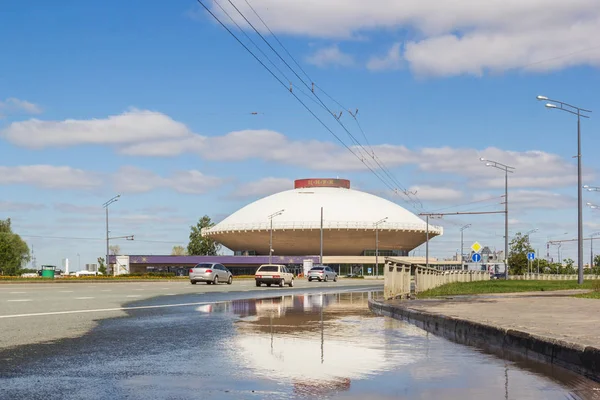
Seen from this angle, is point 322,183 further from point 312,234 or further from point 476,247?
point 476,247

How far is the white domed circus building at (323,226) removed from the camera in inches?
5586

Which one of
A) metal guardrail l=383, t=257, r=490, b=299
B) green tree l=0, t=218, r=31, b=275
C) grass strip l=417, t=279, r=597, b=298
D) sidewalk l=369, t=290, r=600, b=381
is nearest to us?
sidewalk l=369, t=290, r=600, b=381

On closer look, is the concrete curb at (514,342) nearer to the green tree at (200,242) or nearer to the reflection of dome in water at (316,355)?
the reflection of dome in water at (316,355)

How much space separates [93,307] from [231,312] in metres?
4.83

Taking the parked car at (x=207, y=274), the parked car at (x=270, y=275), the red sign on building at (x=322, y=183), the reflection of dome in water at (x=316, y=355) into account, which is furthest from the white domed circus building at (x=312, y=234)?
the reflection of dome in water at (x=316, y=355)

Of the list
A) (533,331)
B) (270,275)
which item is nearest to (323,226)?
(270,275)

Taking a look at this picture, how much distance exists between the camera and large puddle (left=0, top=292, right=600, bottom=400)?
25.8ft

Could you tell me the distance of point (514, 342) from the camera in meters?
12.3

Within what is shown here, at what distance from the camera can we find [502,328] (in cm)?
1301

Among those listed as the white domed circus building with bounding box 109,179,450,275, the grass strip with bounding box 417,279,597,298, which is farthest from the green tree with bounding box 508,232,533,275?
the grass strip with bounding box 417,279,597,298

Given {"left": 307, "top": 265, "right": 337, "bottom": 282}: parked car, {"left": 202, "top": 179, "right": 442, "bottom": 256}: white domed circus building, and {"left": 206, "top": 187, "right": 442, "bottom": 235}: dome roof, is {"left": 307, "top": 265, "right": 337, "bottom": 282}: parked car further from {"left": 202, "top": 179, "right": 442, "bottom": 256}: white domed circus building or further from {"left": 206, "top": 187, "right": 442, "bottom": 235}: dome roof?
{"left": 206, "top": 187, "right": 442, "bottom": 235}: dome roof

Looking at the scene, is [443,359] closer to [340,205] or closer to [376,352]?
[376,352]

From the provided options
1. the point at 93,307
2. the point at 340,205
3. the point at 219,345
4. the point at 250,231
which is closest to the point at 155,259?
the point at 250,231

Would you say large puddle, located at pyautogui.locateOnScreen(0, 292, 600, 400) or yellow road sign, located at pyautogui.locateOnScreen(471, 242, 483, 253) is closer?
large puddle, located at pyautogui.locateOnScreen(0, 292, 600, 400)
